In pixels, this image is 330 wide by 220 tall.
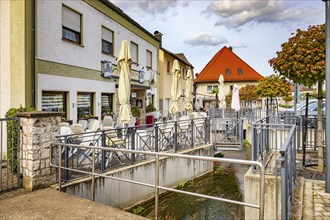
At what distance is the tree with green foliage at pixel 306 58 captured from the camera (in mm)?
6414

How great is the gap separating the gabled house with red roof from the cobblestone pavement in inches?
1376

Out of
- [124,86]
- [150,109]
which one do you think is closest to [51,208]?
[124,86]

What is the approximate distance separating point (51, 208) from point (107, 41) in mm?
10213

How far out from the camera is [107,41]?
42.9 feet

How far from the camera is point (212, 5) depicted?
37.1 feet

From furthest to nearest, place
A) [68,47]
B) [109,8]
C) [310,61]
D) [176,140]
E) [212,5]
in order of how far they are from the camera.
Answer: [109,8]
[212,5]
[68,47]
[176,140]
[310,61]

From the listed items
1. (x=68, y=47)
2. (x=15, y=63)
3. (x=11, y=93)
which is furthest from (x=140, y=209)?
(x=68, y=47)

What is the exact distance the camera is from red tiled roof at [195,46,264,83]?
40.5 meters

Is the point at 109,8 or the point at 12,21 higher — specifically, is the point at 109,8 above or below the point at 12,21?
above

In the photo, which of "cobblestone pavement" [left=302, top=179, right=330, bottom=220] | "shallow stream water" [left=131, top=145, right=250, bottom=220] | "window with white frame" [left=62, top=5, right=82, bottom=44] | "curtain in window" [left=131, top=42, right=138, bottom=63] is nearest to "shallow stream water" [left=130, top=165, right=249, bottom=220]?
"shallow stream water" [left=131, top=145, right=250, bottom=220]

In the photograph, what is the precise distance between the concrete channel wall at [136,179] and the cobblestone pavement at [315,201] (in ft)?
13.2

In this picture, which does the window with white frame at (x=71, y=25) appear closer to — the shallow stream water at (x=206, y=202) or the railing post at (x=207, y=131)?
the railing post at (x=207, y=131)

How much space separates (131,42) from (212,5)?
6070 mm

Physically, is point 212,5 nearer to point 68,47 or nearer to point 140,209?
point 68,47
